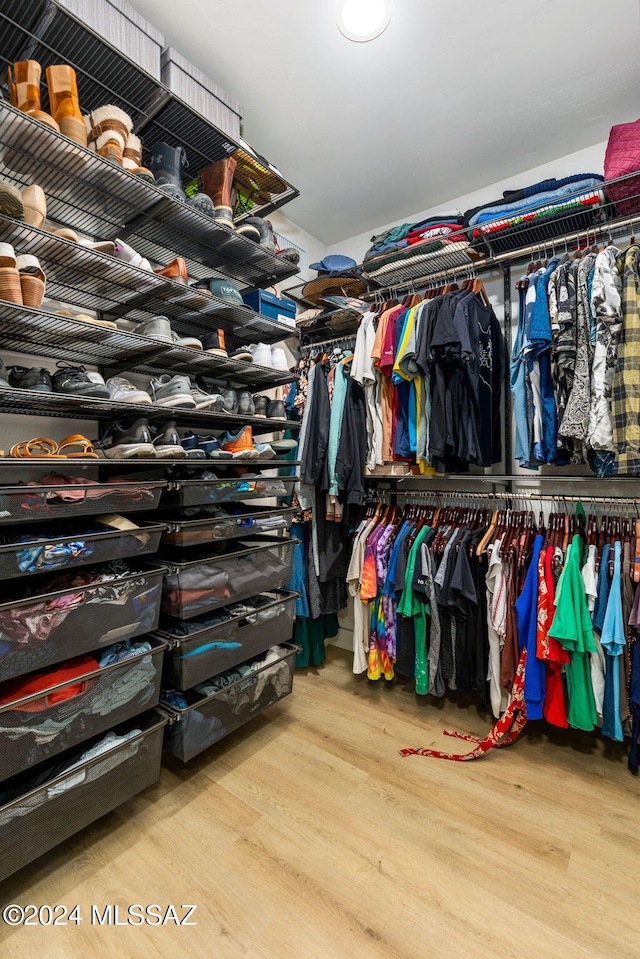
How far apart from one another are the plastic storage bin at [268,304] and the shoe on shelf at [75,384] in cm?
92

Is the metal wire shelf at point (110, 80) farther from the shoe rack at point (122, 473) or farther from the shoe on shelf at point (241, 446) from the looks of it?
the shoe on shelf at point (241, 446)

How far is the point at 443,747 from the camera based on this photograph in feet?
6.19

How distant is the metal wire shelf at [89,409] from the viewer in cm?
130

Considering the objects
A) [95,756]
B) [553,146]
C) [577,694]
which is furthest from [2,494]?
[553,146]

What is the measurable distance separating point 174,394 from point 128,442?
0.24m

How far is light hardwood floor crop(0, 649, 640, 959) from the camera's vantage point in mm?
1124

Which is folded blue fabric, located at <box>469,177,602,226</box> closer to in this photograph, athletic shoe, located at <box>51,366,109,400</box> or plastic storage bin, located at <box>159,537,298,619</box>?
plastic storage bin, located at <box>159,537,298,619</box>

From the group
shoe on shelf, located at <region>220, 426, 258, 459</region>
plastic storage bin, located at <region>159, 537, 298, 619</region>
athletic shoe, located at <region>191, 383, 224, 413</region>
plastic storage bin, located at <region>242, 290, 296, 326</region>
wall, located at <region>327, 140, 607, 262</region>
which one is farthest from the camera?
wall, located at <region>327, 140, 607, 262</region>

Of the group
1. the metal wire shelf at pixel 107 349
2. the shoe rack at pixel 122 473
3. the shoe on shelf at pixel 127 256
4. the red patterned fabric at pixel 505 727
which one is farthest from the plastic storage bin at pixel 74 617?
the red patterned fabric at pixel 505 727

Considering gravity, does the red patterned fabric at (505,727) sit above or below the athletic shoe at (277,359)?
below

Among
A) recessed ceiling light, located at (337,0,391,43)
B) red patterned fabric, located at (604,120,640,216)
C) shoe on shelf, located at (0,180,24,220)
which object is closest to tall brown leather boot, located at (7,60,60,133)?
shoe on shelf, located at (0,180,24,220)

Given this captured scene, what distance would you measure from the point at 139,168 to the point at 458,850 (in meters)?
2.40

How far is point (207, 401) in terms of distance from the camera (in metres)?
1.70

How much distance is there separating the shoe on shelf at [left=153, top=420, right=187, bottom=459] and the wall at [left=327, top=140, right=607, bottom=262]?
2160 mm
